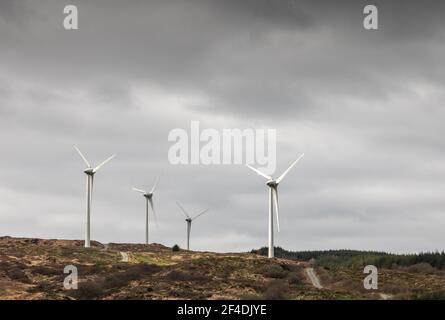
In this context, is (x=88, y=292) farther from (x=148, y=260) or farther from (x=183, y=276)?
(x=148, y=260)

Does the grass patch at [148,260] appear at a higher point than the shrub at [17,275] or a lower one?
higher

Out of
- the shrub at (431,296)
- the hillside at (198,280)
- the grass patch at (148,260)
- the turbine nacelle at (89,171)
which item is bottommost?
the shrub at (431,296)

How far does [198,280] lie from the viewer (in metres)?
122

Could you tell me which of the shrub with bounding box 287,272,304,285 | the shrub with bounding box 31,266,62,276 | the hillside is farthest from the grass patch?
the shrub with bounding box 287,272,304,285

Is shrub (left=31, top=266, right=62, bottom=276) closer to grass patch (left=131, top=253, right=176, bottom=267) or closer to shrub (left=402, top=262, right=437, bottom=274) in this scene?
grass patch (left=131, top=253, right=176, bottom=267)

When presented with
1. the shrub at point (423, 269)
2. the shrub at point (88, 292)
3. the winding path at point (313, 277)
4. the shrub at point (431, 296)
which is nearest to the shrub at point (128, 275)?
the shrub at point (88, 292)

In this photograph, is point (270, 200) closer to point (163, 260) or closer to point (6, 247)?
point (163, 260)

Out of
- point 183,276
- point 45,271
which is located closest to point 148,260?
point 45,271

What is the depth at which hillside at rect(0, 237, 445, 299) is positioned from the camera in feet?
348

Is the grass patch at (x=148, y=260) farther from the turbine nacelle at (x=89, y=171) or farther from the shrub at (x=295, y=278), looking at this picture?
the shrub at (x=295, y=278)

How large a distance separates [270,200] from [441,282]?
113 feet

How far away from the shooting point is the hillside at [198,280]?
10606 cm
